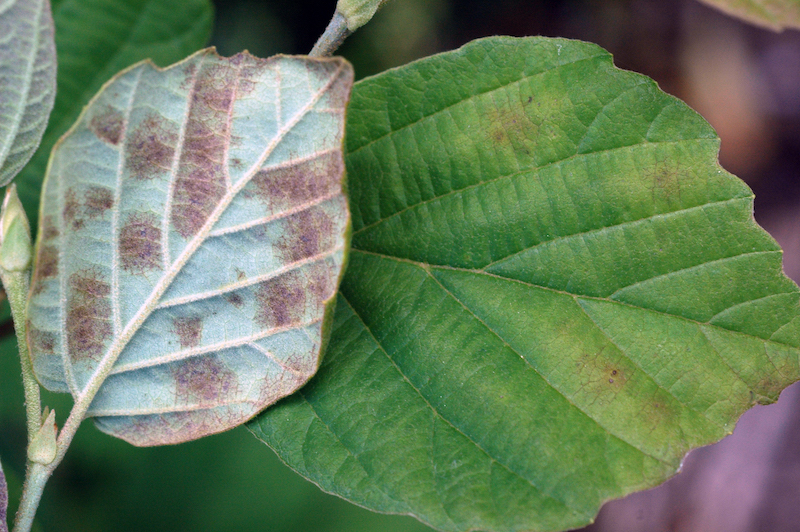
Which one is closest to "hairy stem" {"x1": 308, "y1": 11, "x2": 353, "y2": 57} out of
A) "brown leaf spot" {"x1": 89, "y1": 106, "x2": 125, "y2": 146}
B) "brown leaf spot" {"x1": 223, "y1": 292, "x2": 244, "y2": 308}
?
"brown leaf spot" {"x1": 89, "y1": 106, "x2": 125, "y2": 146}

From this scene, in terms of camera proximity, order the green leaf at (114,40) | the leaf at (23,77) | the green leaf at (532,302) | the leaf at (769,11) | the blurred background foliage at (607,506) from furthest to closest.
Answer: the blurred background foliage at (607,506)
the green leaf at (114,40)
the leaf at (769,11)
the green leaf at (532,302)
the leaf at (23,77)

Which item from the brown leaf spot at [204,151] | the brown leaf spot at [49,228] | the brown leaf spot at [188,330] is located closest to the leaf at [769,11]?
the brown leaf spot at [204,151]

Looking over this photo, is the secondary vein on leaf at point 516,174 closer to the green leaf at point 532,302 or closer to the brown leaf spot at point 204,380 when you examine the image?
the green leaf at point 532,302

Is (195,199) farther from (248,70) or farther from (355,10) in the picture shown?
(355,10)

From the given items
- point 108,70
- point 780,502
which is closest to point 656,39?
point 780,502

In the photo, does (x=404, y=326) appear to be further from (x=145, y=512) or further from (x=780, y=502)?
(x=780, y=502)

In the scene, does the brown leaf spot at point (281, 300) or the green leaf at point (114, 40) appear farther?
the green leaf at point (114, 40)

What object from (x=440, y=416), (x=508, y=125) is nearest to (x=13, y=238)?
(x=440, y=416)

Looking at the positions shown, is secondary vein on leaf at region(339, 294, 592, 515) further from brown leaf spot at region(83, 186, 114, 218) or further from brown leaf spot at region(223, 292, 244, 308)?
brown leaf spot at region(83, 186, 114, 218)
